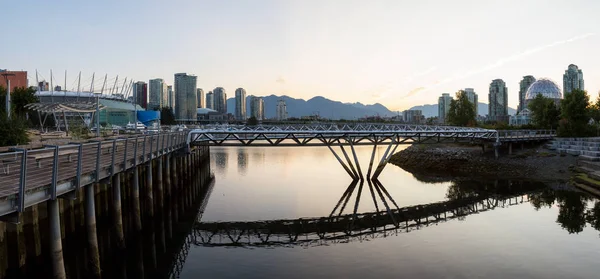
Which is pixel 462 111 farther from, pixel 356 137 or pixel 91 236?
pixel 91 236

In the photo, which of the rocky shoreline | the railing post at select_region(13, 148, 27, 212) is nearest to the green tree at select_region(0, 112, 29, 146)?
the railing post at select_region(13, 148, 27, 212)

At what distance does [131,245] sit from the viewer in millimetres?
22484

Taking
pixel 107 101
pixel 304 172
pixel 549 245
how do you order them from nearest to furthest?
pixel 549 245 < pixel 304 172 < pixel 107 101

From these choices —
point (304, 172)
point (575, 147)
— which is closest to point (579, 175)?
point (575, 147)

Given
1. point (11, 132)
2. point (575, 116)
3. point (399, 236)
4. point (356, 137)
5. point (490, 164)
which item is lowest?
point (399, 236)

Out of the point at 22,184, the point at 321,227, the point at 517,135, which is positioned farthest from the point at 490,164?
the point at 22,184

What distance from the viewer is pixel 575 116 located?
69.1 metres

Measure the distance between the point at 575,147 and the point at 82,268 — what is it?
56.3 meters

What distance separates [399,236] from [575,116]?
59.0 m

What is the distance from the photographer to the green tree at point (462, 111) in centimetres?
10756

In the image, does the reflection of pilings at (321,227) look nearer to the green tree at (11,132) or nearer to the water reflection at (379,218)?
the water reflection at (379,218)

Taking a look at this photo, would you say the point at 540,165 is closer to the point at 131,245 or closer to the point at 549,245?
the point at 549,245

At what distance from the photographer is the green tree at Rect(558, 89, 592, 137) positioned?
66.8 m

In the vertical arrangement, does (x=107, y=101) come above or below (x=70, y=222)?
above
